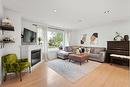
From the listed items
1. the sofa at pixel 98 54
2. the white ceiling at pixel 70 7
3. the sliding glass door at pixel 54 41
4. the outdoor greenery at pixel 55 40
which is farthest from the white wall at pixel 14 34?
the sofa at pixel 98 54

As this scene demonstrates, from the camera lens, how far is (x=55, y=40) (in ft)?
21.1

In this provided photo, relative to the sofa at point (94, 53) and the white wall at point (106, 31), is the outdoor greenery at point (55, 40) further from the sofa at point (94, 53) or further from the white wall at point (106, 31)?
the white wall at point (106, 31)

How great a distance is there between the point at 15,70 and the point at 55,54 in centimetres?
359

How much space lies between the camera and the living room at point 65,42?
2584mm

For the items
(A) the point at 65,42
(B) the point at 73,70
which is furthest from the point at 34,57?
(A) the point at 65,42

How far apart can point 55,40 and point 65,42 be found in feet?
3.54

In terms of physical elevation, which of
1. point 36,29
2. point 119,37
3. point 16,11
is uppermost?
point 16,11

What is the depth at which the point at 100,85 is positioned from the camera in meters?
2.34

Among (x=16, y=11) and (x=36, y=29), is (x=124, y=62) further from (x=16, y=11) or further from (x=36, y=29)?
(x=16, y=11)

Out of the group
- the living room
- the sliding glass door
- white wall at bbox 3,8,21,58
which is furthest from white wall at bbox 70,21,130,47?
white wall at bbox 3,8,21,58

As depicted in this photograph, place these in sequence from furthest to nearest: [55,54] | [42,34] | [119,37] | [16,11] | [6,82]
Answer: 1. [55,54]
2. [42,34]
3. [119,37]
4. [16,11]
5. [6,82]

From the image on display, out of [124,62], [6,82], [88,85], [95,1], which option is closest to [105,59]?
[124,62]

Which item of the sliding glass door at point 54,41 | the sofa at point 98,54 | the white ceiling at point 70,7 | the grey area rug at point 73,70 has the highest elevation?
the white ceiling at point 70,7

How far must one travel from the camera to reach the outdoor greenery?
616 centimetres
